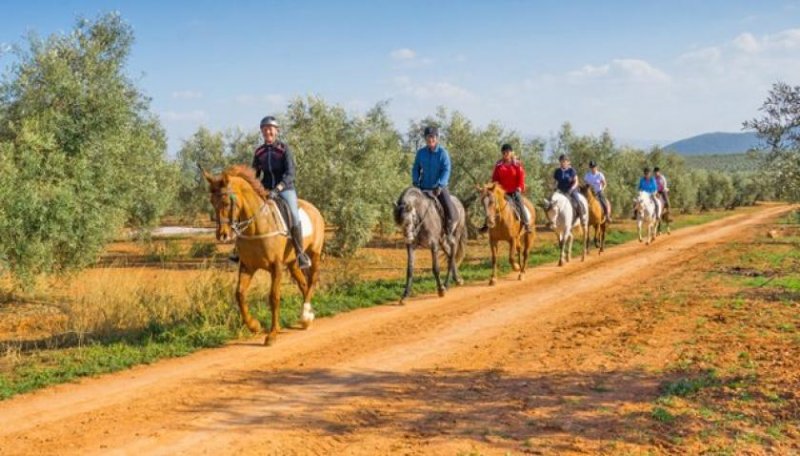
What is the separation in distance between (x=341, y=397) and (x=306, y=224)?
188 inches

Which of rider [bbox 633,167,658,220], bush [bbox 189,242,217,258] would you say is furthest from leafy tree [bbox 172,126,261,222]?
rider [bbox 633,167,658,220]

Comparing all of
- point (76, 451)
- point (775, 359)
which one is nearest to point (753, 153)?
point (775, 359)

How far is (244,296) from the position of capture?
384 inches

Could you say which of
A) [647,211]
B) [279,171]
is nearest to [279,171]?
[279,171]

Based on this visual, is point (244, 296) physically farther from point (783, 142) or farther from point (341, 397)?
point (783, 142)

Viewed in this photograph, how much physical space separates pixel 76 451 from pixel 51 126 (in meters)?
13.3

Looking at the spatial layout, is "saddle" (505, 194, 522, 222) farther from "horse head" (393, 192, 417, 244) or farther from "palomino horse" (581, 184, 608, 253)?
"palomino horse" (581, 184, 608, 253)

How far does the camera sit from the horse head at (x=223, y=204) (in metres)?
9.07

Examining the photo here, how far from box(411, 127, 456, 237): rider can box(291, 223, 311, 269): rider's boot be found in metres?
4.70

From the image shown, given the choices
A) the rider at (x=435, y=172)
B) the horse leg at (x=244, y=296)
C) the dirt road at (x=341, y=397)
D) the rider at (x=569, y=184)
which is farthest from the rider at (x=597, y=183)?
the horse leg at (x=244, y=296)

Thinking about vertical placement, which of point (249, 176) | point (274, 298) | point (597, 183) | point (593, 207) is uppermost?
point (597, 183)

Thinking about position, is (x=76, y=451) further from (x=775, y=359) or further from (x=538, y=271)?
(x=538, y=271)

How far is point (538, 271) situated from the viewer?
60.8 feet

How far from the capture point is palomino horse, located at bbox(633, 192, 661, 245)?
91.6 feet
